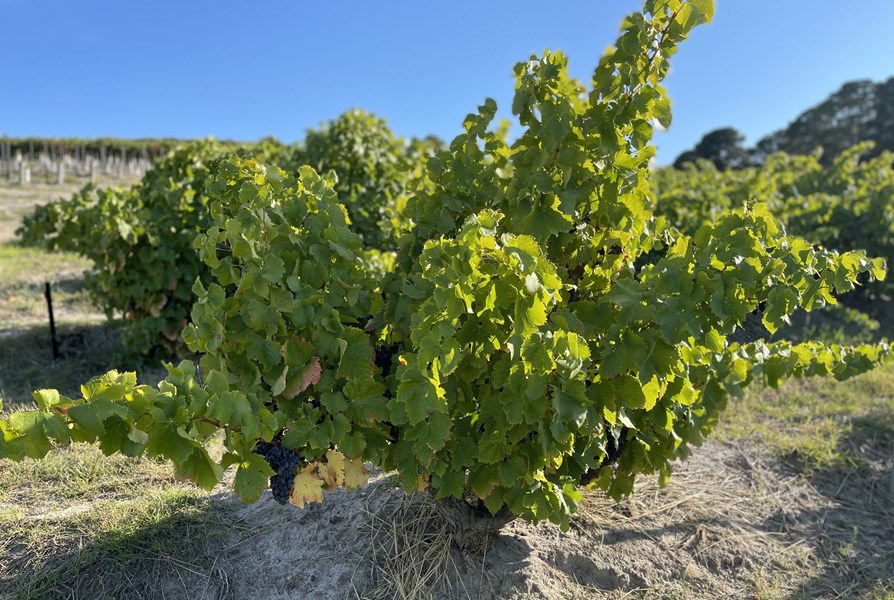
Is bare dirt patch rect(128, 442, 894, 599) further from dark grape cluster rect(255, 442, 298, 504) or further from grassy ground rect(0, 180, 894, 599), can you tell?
dark grape cluster rect(255, 442, 298, 504)

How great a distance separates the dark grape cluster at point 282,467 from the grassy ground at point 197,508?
2.13 ft

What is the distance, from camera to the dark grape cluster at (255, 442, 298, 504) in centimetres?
192

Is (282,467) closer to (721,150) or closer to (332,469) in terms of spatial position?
(332,469)

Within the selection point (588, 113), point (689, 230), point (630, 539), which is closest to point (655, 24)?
point (588, 113)

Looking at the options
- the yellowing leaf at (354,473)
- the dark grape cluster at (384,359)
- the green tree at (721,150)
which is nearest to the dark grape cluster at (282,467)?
the yellowing leaf at (354,473)

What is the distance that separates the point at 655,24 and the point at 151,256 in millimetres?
3597

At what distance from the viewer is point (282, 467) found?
75.5 inches

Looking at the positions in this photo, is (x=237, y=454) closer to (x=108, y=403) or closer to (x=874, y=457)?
(x=108, y=403)

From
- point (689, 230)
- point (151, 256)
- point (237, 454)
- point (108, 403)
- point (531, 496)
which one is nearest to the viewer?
point (108, 403)

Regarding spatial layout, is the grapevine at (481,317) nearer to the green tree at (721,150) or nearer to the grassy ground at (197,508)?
the grassy ground at (197,508)

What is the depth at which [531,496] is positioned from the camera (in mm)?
1923

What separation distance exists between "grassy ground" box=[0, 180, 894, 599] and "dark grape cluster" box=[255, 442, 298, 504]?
65cm

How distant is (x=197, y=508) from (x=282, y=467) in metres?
0.92

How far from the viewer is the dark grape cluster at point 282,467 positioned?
1.92 metres
